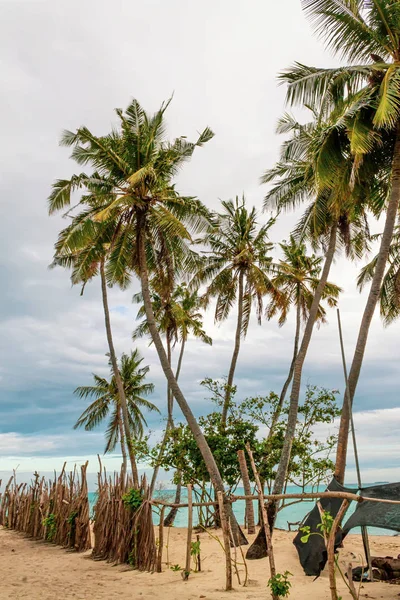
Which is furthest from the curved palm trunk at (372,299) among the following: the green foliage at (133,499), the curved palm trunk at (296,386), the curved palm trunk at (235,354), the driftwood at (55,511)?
the curved palm trunk at (235,354)

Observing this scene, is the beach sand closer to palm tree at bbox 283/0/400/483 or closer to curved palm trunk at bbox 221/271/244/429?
palm tree at bbox 283/0/400/483

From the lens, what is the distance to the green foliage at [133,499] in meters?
9.54

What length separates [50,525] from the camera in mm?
12961

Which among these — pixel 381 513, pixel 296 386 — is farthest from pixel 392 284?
pixel 381 513

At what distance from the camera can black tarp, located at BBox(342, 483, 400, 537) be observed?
7.16m

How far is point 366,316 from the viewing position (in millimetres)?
10461

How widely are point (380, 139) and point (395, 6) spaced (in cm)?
239

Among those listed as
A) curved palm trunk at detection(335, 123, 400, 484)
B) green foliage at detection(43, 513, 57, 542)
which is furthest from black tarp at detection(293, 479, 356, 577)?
green foliage at detection(43, 513, 57, 542)

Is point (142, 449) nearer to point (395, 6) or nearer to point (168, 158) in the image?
point (168, 158)

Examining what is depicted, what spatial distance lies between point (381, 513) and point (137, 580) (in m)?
4.01

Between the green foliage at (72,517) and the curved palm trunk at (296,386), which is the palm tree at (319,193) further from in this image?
the green foliage at (72,517)

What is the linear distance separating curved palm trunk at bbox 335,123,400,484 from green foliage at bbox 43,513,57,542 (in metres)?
7.20

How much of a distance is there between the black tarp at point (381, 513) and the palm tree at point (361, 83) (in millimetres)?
1897

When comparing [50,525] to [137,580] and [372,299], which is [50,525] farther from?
[372,299]
